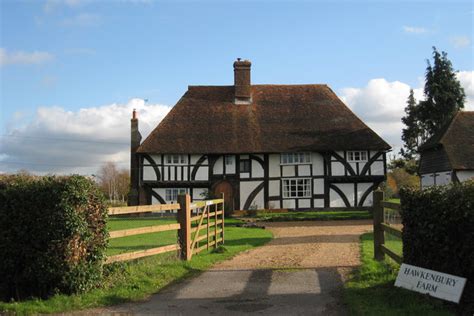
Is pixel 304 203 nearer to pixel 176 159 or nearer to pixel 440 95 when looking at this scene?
pixel 176 159

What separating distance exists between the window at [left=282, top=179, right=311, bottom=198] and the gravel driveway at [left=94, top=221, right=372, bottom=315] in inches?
948

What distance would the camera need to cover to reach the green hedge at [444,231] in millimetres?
6203

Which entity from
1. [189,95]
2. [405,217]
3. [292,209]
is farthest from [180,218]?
[189,95]

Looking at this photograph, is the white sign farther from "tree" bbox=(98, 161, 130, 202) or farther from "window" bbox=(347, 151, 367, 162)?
"tree" bbox=(98, 161, 130, 202)

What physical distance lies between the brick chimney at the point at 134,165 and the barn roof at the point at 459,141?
2238cm

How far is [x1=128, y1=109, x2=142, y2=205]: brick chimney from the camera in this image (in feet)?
125

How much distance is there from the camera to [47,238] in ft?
26.6

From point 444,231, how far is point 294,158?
3106 cm

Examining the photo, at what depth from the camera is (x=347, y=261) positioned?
38.3 ft

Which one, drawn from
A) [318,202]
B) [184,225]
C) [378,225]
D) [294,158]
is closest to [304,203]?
[318,202]

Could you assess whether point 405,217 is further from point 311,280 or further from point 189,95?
point 189,95

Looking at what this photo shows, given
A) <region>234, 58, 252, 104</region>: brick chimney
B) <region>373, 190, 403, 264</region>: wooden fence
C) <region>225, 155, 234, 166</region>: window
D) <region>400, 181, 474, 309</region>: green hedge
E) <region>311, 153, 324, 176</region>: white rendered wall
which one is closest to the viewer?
<region>400, 181, 474, 309</region>: green hedge

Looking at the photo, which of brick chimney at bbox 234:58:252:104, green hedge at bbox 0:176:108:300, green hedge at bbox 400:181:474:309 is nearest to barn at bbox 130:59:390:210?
brick chimney at bbox 234:58:252:104

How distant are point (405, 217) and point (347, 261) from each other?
4173mm
